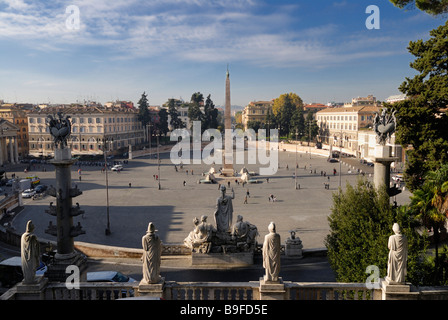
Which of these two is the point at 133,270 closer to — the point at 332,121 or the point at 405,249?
the point at 405,249

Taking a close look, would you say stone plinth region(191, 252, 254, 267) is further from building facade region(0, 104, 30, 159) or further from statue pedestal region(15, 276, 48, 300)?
building facade region(0, 104, 30, 159)

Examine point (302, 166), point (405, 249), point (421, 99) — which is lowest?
point (302, 166)

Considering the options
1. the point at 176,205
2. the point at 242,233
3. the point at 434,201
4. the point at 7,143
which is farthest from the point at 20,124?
the point at 434,201

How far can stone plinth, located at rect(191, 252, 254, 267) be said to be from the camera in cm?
1545

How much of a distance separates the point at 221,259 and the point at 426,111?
12.4 metres

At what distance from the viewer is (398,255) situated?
7250mm

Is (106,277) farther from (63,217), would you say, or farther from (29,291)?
(29,291)

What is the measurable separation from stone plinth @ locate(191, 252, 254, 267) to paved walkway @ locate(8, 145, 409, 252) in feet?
23.9

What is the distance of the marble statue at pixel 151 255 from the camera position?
7699mm

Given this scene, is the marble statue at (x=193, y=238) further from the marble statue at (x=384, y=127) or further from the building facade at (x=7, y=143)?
the building facade at (x=7, y=143)

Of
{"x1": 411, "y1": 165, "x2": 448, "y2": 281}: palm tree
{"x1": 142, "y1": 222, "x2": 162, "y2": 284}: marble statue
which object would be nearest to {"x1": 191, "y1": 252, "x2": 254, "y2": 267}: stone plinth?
{"x1": 411, "y1": 165, "x2": 448, "y2": 281}: palm tree
